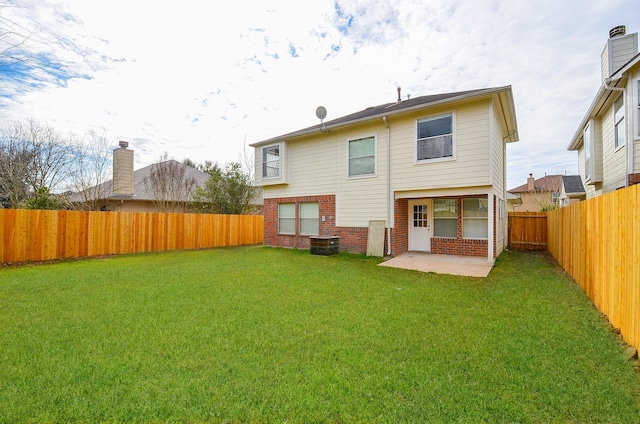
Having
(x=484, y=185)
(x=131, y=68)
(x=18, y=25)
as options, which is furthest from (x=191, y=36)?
(x=484, y=185)

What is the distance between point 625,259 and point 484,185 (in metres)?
5.52

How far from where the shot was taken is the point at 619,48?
10.2 m

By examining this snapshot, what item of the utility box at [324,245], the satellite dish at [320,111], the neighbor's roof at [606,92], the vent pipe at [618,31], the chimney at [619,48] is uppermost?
the vent pipe at [618,31]

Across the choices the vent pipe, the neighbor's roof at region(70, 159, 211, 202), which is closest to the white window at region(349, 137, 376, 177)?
the vent pipe

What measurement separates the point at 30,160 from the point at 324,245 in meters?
16.3

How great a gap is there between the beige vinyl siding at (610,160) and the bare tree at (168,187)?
66.9 feet

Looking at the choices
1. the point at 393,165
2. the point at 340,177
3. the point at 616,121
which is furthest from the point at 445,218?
the point at 616,121

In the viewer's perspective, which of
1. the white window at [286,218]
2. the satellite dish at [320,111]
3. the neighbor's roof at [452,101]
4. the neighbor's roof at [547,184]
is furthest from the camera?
the neighbor's roof at [547,184]

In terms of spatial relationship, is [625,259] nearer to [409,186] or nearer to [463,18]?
[409,186]

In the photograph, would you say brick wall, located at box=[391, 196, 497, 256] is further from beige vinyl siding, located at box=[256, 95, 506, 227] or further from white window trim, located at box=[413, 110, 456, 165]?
white window trim, located at box=[413, 110, 456, 165]

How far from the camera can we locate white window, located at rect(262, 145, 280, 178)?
45.8ft

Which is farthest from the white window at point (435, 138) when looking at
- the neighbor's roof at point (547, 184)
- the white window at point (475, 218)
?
the neighbor's roof at point (547, 184)

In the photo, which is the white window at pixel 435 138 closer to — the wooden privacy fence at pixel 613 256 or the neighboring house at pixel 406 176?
the neighboring house at pixel 406 176

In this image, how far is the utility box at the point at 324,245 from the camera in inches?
447
